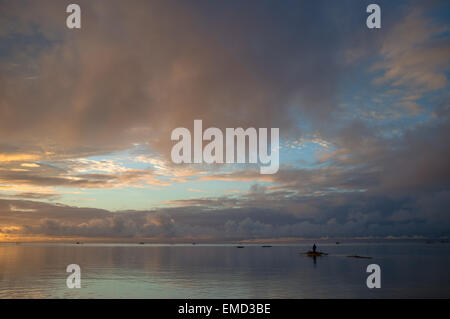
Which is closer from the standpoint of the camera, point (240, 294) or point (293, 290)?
point (240, 294)

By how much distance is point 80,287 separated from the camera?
5509 cm

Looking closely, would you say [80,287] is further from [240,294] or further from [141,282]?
[240,294]
